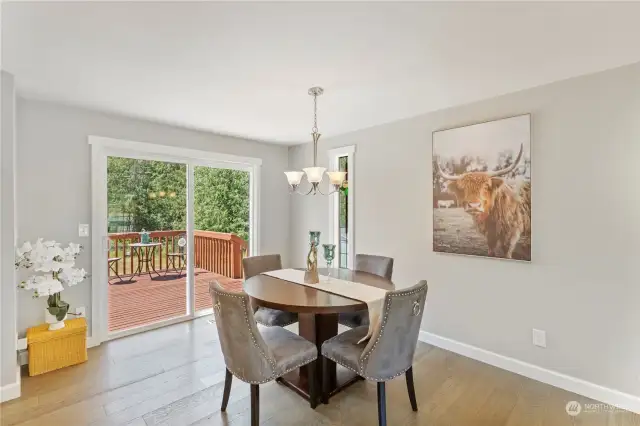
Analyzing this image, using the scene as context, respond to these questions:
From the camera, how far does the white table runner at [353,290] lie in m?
2.04

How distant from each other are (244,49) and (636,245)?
9.67 feet

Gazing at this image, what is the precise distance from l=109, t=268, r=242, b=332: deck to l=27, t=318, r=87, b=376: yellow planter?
0.58 metres

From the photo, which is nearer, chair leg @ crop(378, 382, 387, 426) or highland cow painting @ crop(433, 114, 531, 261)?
chair leg @ crop(378, 382, 387, 426)

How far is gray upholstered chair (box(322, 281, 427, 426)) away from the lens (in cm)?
183

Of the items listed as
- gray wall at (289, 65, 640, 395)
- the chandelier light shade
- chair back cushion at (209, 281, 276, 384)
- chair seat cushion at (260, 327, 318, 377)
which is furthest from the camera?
the chandelier light shade

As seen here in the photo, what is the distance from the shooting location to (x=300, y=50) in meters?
1.95

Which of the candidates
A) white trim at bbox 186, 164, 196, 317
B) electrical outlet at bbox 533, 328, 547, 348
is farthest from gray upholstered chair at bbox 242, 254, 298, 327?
electrical outlet at bbox 533, 328, 547, 348

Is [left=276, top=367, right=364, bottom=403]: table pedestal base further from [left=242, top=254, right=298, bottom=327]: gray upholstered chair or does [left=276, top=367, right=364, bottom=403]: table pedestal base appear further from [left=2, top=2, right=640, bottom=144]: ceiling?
[left=2, top=2, right=640, bottom=144]: ceiling

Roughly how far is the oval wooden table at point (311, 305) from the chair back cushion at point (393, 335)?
24 centimetres

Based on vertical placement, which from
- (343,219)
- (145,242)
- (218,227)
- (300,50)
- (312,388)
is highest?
(300,50)

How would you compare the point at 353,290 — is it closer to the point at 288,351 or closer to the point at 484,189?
the point at 288,351

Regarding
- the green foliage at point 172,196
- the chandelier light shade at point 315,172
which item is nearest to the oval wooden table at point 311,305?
the chandelier light shade at point 315,172

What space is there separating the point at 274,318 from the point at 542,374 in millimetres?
2262

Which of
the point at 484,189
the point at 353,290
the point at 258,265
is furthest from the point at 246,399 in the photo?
the point at 484,189
